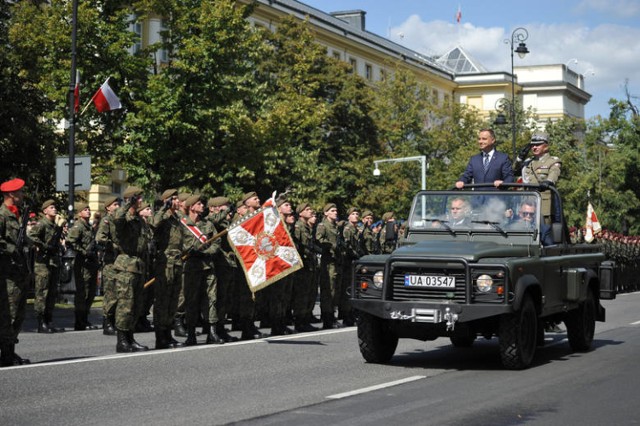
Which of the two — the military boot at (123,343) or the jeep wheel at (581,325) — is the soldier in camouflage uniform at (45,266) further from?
the jeep wheel at (581,325)

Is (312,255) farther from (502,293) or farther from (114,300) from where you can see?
(502,293)

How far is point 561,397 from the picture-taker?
34.5 ft

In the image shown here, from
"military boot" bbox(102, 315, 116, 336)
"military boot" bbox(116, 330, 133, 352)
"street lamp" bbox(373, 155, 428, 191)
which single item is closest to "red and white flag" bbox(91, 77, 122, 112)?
"military boot" bbox(102, 315, 116, 336)

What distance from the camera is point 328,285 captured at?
20453mm

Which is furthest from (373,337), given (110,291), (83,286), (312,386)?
(83,286)

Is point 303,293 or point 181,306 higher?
point 303,293

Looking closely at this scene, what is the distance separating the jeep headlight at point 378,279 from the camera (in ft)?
A: 42.0

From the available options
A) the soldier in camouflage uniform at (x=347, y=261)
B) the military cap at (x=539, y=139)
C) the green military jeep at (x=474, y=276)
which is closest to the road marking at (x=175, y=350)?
the soldier in camouflage uniform at (x=347, y=261)

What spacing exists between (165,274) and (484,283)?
475 centimetres

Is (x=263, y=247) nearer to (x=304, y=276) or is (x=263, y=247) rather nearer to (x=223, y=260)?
(x=223, y=260)

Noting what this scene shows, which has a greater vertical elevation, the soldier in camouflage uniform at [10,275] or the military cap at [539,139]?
the military cap at [539,139]

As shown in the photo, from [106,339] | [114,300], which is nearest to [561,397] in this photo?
[114,300]

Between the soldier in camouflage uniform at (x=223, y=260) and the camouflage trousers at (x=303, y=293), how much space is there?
61.4 inches

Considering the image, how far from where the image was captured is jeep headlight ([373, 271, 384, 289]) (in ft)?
42.0
